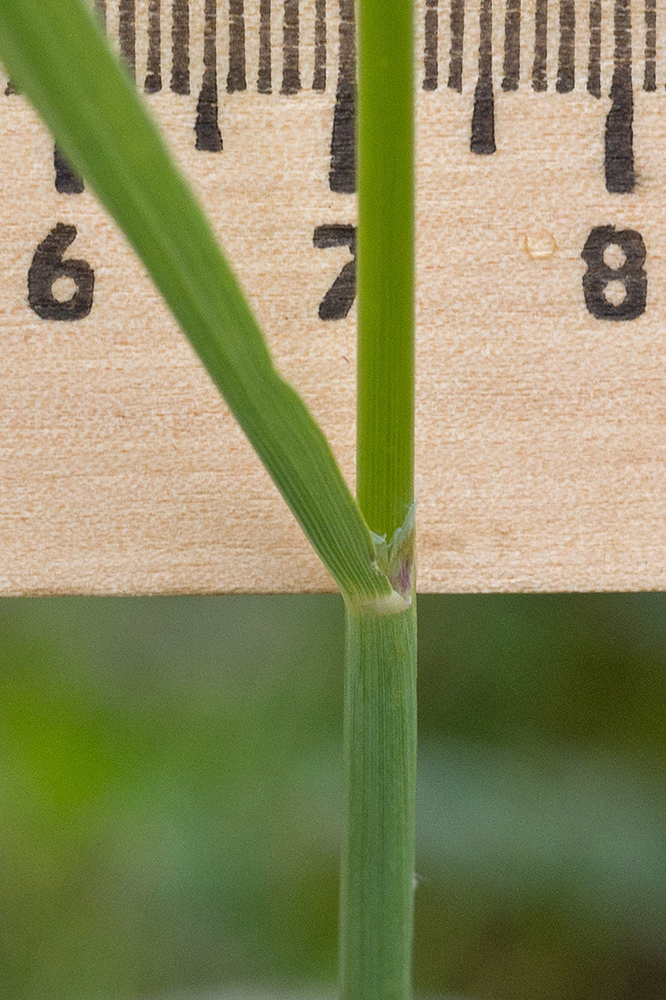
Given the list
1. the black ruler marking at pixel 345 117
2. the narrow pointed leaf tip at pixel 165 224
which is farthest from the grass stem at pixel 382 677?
the black ruler marking at pixel 345 117

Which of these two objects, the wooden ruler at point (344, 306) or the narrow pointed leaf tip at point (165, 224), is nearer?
the narrow pointed leaf tip at point (165, 224)

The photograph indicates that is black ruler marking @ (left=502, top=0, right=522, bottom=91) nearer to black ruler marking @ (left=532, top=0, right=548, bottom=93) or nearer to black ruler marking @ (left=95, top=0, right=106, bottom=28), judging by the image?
black ruler marking @ (left=532, top=0, right=548, bottom=93)

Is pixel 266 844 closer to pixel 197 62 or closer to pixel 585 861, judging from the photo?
pixel 585 861

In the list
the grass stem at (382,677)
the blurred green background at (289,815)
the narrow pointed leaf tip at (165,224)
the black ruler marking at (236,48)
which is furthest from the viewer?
the blurred green background at (289,815)

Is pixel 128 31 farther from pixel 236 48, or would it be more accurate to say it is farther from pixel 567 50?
pixel 567 50

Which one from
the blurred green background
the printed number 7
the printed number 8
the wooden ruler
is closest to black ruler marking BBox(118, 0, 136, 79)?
the wooden ruler

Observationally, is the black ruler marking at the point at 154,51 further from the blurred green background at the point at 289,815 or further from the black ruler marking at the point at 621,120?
the blurred green background at the point at 289,815

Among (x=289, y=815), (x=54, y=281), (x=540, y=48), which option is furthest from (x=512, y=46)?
(x=289, y=815)
